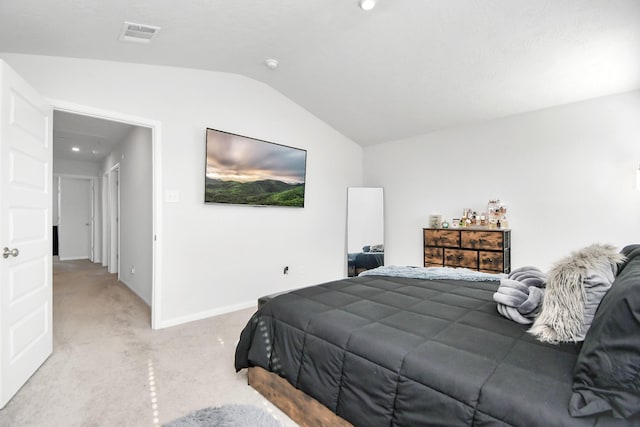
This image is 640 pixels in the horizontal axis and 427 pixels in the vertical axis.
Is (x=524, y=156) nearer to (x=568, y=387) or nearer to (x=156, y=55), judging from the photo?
(x=568, y=387)

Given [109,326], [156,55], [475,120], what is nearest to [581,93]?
[475,120]

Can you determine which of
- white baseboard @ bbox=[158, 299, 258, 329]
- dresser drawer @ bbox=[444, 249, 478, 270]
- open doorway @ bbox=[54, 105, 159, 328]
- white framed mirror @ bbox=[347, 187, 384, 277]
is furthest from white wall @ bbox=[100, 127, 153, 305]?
dresser drawer @ bbox=[444, 249, 478, 270]

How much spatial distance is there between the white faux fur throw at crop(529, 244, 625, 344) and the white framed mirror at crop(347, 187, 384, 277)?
3531mm

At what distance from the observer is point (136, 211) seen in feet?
14.4

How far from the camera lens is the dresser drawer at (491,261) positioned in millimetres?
3561

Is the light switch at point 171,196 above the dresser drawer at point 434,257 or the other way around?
above

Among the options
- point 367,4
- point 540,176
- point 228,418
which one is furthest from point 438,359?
point 540,176

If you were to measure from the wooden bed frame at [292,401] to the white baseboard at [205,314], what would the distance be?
1582 millimetres

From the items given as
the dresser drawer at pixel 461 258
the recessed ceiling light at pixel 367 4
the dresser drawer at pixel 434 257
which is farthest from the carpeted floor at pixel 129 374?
the recessed ceiling light at pixel 367 4

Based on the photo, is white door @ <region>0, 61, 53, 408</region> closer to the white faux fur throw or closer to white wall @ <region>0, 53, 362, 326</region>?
white wall @ <region>0, 53, 362, 326</region>

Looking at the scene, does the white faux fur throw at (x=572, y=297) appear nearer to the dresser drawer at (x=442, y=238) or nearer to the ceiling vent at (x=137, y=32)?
the dresser drawer at (x=442, y=238)

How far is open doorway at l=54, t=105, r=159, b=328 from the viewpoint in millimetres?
3331

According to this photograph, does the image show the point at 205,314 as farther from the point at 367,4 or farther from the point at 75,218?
the point at 75,218

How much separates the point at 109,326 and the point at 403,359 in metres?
3.14
